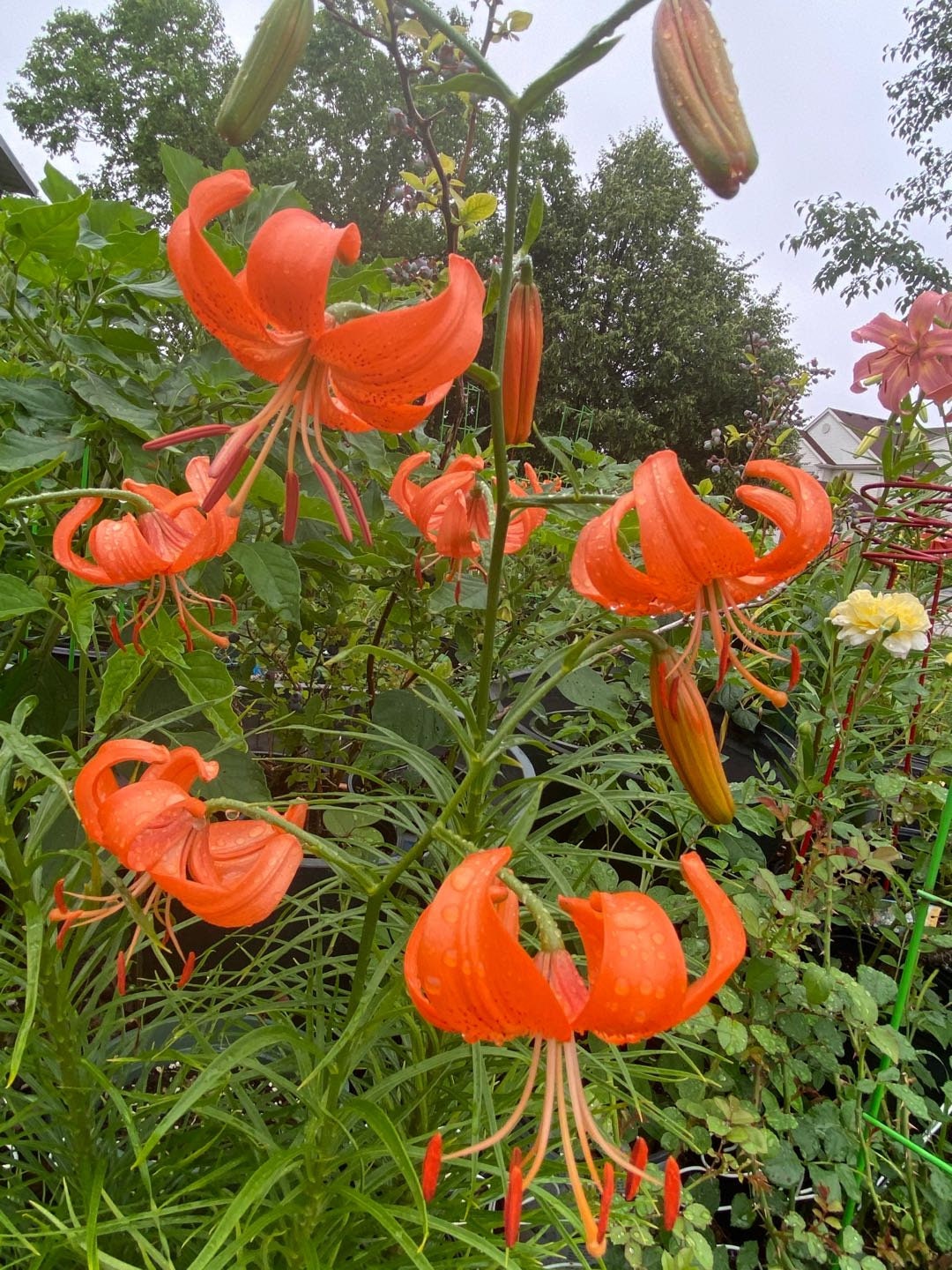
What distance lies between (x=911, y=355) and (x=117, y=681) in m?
1.21

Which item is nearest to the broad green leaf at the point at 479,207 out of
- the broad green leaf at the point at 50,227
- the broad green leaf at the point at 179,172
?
the broad green leaf at the point at 179,172

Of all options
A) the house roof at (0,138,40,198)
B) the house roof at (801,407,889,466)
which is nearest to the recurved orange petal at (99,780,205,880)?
the house roof at (801,407,889,466)

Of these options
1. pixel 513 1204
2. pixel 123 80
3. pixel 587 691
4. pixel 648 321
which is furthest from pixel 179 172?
pixel 123 80

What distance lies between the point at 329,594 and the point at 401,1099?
0.68 metres

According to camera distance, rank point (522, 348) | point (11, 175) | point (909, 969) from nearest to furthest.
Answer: point (522, 348) → point (909, 969) → point (11, 175)

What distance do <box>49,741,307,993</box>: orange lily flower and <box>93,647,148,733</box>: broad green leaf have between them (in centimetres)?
17

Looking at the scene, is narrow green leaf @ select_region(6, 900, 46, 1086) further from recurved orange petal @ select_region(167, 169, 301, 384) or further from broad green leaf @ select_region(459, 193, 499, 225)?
broad green leaf @ select_region(459, 193, 499, 225)

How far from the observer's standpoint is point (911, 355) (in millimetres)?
1201

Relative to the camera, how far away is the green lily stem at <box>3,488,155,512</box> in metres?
0.49

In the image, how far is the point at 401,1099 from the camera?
72 centimetres

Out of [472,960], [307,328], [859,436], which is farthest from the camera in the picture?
[859,436]

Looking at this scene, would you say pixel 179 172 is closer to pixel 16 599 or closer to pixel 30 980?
pixel 16 599

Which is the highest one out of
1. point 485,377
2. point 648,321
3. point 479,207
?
point 648,321

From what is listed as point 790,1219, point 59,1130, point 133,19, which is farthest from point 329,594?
point 133,19
